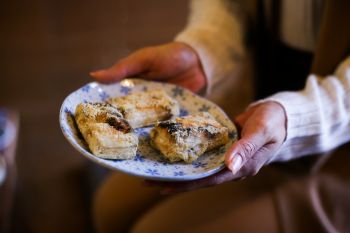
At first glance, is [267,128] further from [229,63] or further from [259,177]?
[229,63]

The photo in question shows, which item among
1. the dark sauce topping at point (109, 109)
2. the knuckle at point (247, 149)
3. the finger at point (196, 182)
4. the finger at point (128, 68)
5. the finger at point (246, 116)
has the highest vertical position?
the finger at point (128, 68)

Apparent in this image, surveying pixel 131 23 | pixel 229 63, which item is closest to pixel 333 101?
pixel 229 63

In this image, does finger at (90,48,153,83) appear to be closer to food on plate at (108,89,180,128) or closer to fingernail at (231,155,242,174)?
food on plate at (108,89,180,128)

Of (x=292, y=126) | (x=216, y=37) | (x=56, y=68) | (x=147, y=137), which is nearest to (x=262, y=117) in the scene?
(x=292, y=126)

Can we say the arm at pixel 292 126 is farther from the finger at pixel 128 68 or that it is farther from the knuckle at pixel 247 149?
the finger at pixel 128 68

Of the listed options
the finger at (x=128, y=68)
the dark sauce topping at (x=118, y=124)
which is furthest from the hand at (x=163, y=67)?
the dark sauce topping at (x=118, y=124)

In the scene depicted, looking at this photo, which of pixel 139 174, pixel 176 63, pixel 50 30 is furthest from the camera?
pixel 50 30
